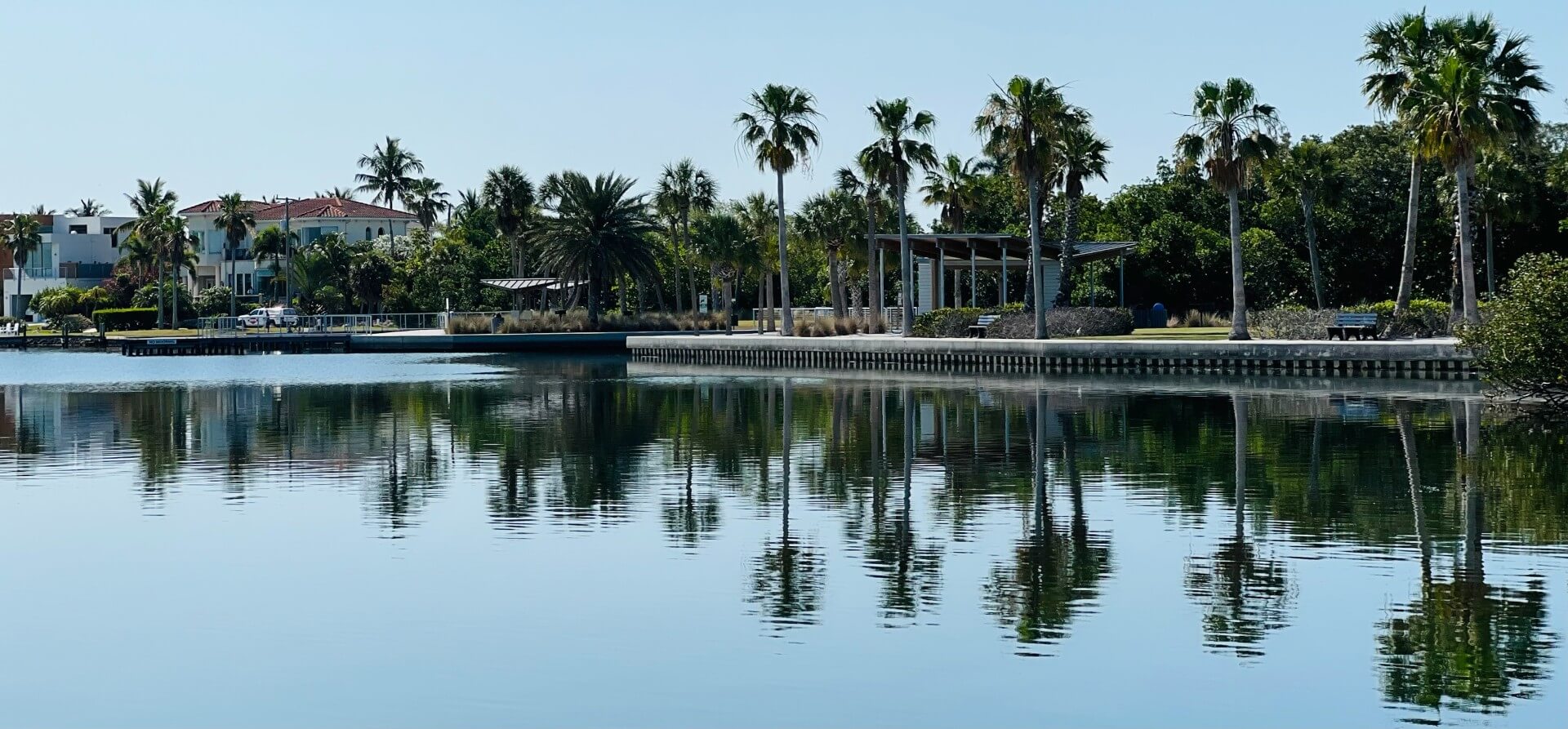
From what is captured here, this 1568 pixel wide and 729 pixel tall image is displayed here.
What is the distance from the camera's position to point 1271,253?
77.5m

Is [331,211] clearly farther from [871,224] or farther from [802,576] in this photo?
[802,576]

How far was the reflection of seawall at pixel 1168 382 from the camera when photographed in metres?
44.9

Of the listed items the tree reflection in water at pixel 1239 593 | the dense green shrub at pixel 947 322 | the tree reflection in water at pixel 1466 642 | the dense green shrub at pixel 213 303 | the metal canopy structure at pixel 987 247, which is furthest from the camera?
the dense green shrub at pixel 213 303

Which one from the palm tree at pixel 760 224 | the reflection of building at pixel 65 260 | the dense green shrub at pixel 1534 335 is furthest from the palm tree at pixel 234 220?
the dense green shrub at pixel 1534 335

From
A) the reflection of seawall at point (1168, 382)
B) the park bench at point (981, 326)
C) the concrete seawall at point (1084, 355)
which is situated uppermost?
the park bench at point (981, 326)

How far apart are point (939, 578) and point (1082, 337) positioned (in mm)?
48229

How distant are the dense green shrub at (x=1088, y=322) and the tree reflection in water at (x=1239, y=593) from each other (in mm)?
44488

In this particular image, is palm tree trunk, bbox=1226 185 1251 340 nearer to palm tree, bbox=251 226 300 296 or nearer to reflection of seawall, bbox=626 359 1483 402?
reflection of seawall, bbox=626 359 1483 402

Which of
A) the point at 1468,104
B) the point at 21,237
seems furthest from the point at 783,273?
the point at 21,237

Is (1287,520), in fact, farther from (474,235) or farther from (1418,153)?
(474,235)

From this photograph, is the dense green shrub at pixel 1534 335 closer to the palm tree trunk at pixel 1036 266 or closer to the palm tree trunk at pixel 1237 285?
the palm tree trunk at pixel 1237 285

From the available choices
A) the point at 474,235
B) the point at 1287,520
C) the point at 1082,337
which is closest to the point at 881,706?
the point at 1287,520

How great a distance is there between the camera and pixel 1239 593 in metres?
17.0

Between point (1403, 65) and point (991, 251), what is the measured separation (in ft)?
67.2
